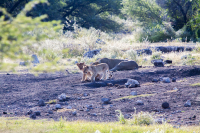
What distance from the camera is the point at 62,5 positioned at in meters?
29.5

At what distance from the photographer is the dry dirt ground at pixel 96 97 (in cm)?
580

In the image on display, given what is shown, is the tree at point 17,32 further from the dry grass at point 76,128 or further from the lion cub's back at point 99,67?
the lion cub's back at point 99,67

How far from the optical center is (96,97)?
307 inches

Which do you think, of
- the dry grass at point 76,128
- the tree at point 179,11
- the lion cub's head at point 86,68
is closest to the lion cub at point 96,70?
the lion cub's head at point 86,68

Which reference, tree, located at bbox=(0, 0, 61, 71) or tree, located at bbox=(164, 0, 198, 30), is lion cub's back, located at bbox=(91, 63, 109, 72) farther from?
tree, located at bbox=(164, 0, 198, 30)

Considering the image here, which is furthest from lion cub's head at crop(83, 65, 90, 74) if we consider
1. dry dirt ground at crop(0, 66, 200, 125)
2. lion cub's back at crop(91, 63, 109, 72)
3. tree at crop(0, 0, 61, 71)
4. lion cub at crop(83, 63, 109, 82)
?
tree at crop(0, 0, 61, 71)

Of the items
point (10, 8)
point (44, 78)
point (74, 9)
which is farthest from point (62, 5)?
point (44, 78)

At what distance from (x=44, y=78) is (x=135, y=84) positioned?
4.49 metres

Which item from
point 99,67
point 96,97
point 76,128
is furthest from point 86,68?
point 76,128

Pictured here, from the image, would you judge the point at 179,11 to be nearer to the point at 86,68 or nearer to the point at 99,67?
the point at 99,67

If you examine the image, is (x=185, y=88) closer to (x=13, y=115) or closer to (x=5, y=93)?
(x=13, y=115)

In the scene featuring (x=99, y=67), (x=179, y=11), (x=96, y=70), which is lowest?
(x=96, y=70)

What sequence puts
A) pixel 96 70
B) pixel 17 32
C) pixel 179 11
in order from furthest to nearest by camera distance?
pixel 179 11 → pixel 96 70 → pixel 17 32

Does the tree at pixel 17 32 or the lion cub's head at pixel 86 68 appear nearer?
the tree at pixel 17 32
